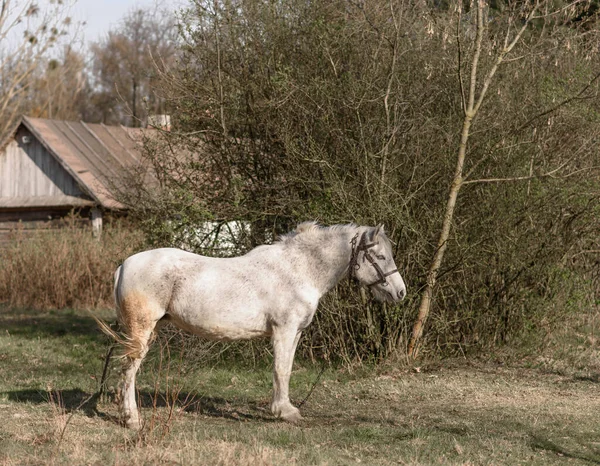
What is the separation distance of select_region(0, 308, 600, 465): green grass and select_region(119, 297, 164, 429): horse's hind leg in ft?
0.72

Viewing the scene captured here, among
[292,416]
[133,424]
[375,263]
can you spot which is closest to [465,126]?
[375,263]

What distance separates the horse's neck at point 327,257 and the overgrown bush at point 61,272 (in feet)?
36.5

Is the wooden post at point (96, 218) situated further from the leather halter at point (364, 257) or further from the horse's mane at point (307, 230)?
the leather halter at point (364, 257)

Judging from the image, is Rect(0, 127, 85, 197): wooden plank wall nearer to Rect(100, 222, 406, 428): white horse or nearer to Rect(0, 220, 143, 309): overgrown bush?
Rect(0, 220, 143, 309): overgrown bush

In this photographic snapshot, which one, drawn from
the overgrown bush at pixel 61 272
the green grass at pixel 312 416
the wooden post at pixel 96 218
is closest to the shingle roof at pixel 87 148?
the wooden post at pixel 96 218

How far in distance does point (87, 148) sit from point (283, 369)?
18125mm

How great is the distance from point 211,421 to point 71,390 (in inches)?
93.4

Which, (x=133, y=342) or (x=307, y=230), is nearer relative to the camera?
(x=133, y=342)

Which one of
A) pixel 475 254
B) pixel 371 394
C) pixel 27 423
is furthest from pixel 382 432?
pixel 475 254

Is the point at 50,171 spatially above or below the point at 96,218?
above

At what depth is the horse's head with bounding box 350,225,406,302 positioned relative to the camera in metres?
7.69

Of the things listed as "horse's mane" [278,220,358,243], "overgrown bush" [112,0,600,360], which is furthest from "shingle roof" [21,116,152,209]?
"horse's mane" [278,220,358,243]

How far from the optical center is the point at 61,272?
18.4 metres

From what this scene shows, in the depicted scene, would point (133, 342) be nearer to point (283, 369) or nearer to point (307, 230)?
point (283, 369)
